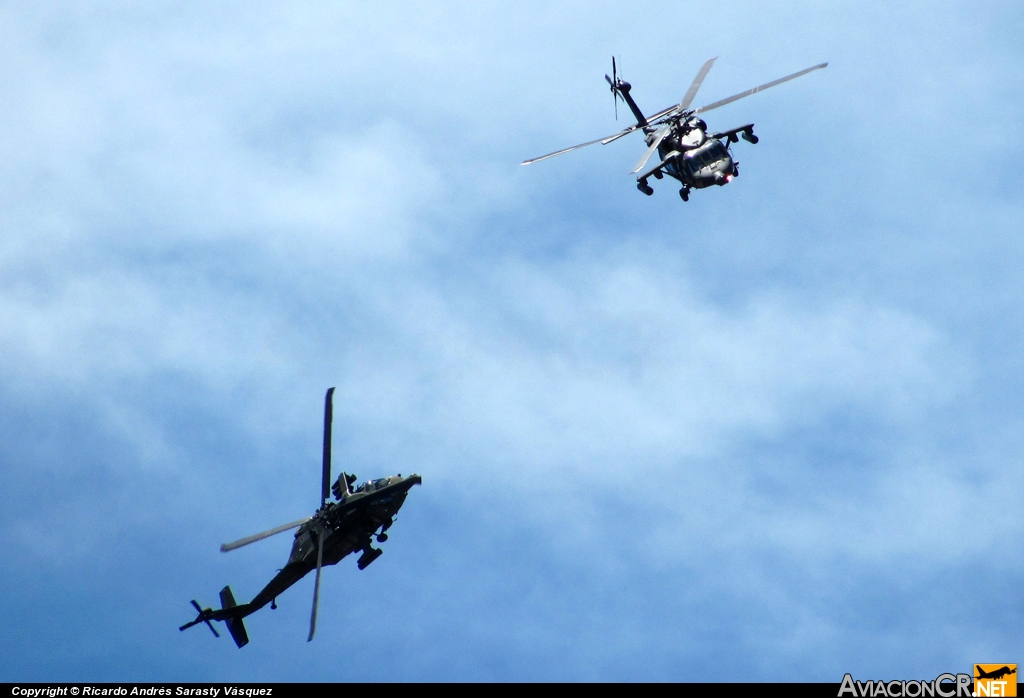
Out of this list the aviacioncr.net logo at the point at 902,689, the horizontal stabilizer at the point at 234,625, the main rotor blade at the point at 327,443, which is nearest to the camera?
the aviacioncr.net logo at the point at 902,689

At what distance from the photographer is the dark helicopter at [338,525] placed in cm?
9200

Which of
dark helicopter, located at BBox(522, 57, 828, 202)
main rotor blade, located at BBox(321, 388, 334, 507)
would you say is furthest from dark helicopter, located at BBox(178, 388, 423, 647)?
dark helicopter, located at BBox(522, 57, 828, 202)

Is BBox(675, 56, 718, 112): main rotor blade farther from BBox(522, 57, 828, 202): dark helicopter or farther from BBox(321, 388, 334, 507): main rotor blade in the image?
BBox(321, 388, 334, 507): main rotor blade

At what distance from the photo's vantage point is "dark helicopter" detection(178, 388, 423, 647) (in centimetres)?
9200

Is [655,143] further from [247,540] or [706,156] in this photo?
[247,540]

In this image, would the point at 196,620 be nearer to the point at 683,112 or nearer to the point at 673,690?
the point at 673,690

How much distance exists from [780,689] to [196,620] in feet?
119

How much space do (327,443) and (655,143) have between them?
2813cm

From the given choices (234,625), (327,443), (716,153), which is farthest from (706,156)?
(234,625)

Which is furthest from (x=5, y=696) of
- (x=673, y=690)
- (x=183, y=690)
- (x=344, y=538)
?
(x=673, y=690)

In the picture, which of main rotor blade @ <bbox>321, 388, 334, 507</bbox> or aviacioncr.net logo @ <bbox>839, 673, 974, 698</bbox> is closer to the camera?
aviacioncr.net logo @ <bbox>839, 673, 974, 698</bbox>

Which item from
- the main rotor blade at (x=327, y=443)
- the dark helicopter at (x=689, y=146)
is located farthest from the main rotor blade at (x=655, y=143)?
the main rotor blade at (x=327, y=443)

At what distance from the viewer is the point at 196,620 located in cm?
9462

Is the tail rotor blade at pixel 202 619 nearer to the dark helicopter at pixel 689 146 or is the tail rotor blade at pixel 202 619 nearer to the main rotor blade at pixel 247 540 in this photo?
the main rotor blade at pixel 247 540
